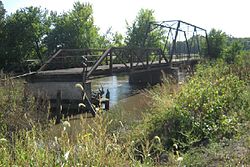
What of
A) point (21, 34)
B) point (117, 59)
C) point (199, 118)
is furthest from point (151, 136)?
point (21, 34)

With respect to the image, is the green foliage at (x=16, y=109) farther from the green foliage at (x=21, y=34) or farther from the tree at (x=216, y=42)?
the tree at (x=216, y=42)

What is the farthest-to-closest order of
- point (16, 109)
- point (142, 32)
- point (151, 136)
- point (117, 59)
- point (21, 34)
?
1. point (142, 32)
2. point (21, 34)
3. point (117, 59)
4. point (16, 109)
5. point (151, 136)

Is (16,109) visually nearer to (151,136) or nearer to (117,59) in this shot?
(151,136)

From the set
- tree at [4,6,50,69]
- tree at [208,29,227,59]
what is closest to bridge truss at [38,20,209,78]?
tree at [208,29,227,59]

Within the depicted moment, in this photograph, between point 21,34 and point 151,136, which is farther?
point 21,34

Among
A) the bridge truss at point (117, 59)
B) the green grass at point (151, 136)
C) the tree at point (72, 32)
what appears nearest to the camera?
the green grass at point (151, 136)

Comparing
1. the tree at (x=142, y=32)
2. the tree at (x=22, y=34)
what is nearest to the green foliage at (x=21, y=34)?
the tree at (x=22, y=34)

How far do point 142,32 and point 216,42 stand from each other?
43.9 feet

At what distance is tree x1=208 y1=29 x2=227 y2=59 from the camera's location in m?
41.0

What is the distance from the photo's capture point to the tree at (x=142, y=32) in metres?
51.4

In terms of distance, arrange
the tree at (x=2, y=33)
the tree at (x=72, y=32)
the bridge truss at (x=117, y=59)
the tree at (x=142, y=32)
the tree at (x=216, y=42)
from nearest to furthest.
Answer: the bridge truss at (x=117, y=59) < the tree at (x=2, y=33) < the tree at (x=216, y=42) < the tree at (x=72, y=32) < the tree at (x=142, y=32)

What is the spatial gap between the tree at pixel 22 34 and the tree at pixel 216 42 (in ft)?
65.1

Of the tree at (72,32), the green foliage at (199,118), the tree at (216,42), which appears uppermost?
the tree at (72,32)

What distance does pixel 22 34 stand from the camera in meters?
39.0
